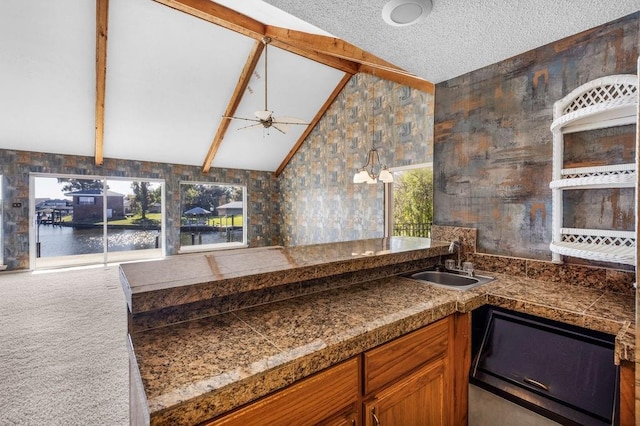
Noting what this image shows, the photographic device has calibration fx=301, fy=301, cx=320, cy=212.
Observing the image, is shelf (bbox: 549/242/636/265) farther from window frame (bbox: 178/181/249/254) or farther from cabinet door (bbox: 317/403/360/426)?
window frame (bbox: 178/181/249/254)

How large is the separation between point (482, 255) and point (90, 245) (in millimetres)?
9666

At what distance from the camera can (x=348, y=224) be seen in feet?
22.6

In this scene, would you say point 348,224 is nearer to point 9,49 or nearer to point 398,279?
point 398,279

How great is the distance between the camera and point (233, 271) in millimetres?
1385

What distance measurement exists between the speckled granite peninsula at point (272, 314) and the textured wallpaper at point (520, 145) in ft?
1.34

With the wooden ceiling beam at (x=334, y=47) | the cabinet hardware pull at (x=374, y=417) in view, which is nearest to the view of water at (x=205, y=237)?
the wooden ceiling beam at (x=334, y=47)

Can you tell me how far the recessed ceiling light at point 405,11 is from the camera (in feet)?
4.96

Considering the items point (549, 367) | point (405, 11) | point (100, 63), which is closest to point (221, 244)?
point (100, 63)

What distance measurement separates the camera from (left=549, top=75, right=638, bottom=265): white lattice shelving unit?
1.50m

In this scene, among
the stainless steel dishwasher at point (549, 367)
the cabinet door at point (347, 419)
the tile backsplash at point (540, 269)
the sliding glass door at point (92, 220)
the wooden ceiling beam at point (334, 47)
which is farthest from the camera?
the sliding glass door at point (92, 220)

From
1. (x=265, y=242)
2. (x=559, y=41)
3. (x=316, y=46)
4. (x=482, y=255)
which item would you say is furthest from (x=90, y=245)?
(x=559, y=41)

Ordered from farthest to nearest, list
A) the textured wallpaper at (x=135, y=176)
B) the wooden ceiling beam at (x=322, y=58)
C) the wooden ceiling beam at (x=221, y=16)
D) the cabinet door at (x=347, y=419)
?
the textured wallpaper at (x=135, y=176)
the wooden ceiling beam at (x=322, y=58)
the wooden ceiling beam at (x=221, y=16)
the cabinet door at (x=347, y=419)

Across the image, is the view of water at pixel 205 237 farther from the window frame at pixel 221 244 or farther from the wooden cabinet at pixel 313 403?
the wooden cabinet at pixel 313 403

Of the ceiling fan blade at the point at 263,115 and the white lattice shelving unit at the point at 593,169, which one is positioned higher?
the ceiling fan blade at the point at 263,115
